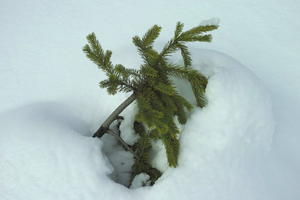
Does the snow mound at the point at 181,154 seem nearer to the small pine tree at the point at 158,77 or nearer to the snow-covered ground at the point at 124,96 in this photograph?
the snow-covered ground at the point at 124,96

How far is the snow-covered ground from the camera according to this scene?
1325 millimetres

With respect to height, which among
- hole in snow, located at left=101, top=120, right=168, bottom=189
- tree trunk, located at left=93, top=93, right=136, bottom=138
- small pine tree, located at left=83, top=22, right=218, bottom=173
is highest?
small pine tree, located at left=83, top=22, right=218, bottom=173

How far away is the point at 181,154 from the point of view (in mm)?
1375

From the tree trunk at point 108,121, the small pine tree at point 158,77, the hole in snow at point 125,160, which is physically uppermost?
the small pine tree at point 158,77

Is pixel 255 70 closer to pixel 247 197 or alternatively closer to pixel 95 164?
pixel 247 197

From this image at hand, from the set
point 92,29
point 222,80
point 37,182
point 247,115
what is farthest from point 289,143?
point 92,29

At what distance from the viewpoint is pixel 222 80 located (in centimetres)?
144

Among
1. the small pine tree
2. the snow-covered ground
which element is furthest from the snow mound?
the small pine tree

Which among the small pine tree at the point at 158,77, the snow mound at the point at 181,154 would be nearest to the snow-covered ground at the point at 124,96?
the snow mound at the point at 181,154

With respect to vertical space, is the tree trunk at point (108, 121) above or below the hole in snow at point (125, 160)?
above

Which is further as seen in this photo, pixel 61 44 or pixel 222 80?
pixel 61 44

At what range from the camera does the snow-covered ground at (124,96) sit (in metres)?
1.33

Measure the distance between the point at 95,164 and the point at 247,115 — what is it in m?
0.70

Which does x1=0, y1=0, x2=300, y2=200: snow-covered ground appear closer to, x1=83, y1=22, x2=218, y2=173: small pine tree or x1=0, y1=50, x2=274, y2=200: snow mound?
x1=0, y1=50, x2=274, y2=200: snow mound
